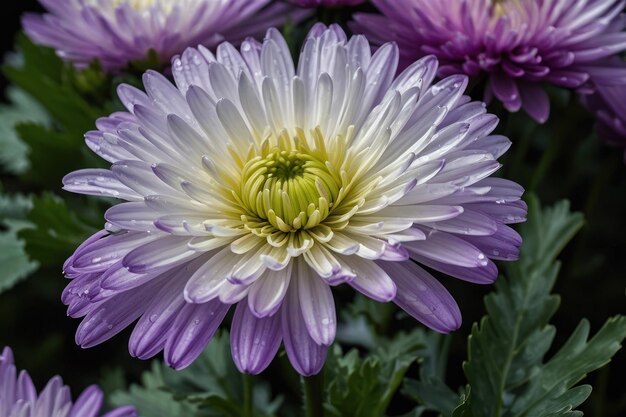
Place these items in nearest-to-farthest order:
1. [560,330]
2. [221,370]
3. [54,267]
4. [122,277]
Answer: [122,277] < [221,370] < [560,330] < [54,267]

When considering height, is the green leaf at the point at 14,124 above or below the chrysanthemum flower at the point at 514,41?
above

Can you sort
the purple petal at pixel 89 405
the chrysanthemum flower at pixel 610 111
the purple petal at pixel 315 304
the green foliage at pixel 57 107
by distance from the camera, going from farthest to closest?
the green foliage at pixel 57 107, the chrysanthemum flower at pixel 610 111, the purple petal at pixel 89 405, the purple petal at pixel 315 304

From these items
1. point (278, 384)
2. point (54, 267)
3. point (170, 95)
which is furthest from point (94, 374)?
point (170, 95)

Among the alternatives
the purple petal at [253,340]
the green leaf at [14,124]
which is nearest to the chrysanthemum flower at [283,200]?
the purple petal at [253,340]

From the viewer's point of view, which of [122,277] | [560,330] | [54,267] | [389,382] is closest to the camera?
[122,277]

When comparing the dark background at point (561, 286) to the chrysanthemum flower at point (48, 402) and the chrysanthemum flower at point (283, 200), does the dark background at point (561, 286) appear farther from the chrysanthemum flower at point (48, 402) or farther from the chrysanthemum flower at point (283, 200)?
the chrysanthemum flower at point (48, 402)

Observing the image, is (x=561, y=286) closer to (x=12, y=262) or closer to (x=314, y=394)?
(x=314, y=394)

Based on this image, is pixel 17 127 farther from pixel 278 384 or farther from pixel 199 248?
pixel 199 248
